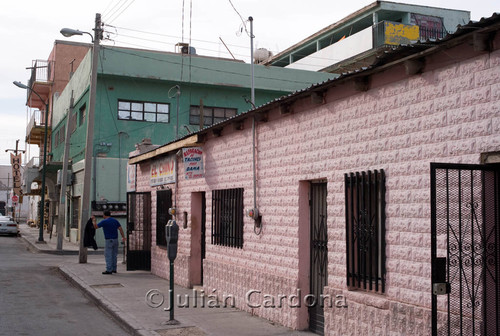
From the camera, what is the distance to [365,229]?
7684 millimetres

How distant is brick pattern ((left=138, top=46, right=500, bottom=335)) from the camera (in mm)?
6207

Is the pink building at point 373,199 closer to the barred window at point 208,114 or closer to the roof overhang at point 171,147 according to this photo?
the roof overhang at point 171,147

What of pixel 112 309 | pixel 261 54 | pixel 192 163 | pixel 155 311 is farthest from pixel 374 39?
pixel 112 309

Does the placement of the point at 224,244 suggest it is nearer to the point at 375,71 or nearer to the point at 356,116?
the point at 356,116

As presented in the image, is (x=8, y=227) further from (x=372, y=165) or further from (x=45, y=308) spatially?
(x=372, y=165)

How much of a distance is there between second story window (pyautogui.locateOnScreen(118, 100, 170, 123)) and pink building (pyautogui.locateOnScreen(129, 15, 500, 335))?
17.9 meters

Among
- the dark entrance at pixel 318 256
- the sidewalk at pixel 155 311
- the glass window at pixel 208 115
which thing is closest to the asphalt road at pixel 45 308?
the sidewalk at pixel 155 311

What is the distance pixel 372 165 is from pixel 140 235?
36.5 ft

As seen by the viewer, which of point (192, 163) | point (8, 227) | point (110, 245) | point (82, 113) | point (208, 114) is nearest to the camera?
point (192, 163)

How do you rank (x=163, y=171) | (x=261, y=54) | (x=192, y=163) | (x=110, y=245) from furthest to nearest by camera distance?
(x=261, y=54), (x=110, y=245), (x=163, y=171), (x=192, y=163)

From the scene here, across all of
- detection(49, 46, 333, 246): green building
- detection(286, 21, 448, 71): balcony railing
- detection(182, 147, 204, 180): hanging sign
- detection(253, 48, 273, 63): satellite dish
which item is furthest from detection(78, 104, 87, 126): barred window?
detection(182, 147, 204, 180): hanging sign

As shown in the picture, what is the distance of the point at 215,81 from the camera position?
1219 inches

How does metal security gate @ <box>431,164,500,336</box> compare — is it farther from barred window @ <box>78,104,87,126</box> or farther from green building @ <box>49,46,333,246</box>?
barred window @ <box>78,104,87,126</box>

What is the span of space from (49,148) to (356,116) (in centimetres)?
4314
